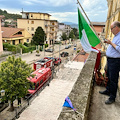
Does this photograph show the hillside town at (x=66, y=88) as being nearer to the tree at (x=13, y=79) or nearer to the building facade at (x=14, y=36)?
the tree at (x=13, y=79)

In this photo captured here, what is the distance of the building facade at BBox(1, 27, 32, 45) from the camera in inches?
1300

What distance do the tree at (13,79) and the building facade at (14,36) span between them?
24.3 metres

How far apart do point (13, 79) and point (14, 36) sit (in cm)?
2671

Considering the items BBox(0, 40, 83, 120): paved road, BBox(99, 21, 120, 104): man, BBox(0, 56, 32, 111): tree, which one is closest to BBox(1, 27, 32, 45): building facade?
BBox(0, 40, 83, 120): paved road

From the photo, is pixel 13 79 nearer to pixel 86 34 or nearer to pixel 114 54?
pixel 86 34

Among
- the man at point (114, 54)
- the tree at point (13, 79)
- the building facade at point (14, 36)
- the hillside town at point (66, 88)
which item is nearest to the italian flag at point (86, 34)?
the hillside town at point (66, 88)

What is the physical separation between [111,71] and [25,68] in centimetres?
849

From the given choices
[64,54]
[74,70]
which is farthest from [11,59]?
[64,54]

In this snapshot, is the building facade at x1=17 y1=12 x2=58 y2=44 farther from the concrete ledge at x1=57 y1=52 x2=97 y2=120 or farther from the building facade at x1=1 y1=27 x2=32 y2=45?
the concrete ledge at x1=57 y1=52 x2=97 y2=120

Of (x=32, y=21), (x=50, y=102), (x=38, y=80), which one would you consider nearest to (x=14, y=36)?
(x=32, y=21)

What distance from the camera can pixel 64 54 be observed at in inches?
1361

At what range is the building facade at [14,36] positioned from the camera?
33.0 m

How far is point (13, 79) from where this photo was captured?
397 inches

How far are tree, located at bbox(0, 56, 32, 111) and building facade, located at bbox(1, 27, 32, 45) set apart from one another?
24.3 meters
